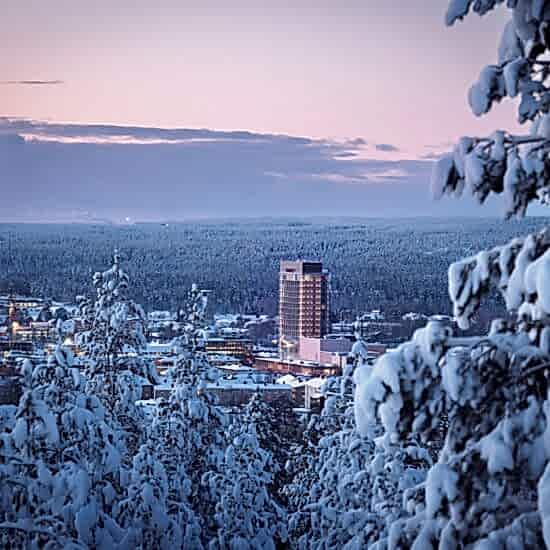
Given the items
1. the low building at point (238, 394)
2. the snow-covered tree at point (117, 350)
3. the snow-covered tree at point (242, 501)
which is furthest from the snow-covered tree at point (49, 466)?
the low building at point (238, 394)

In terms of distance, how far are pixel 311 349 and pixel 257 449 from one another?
207 feet

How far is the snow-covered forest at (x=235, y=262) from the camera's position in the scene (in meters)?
58.4

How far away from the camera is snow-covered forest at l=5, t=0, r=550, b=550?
187 inches

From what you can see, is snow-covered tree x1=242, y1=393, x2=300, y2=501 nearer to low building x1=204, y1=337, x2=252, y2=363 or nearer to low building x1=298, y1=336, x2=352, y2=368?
low building x1=298, y1=336, x2=352, y2=368

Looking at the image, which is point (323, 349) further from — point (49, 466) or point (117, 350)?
point (49, 466)

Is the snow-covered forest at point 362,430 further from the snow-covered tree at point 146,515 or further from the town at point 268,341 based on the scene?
the town at point 268,341

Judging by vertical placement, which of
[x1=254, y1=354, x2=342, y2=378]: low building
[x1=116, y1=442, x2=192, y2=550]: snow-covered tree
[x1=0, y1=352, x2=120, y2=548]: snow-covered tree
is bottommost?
[x1=254, y1=354, x2=342, y2=378]: low building

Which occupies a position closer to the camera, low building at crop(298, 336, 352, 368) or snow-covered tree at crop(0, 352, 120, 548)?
snow-covered tree at crop(0, 352, 120, 548)

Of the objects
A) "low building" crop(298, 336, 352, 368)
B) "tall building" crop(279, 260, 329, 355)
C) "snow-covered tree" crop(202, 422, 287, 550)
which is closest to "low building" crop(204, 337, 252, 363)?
"low building" crop(298, 336, 352, 368)

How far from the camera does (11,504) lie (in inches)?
427

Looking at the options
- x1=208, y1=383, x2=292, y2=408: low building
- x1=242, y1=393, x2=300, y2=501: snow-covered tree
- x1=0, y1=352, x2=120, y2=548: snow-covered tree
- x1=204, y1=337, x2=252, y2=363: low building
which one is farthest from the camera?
x1=204, y1=337, x2=252, y2=363: low building

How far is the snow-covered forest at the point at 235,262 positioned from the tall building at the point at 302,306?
3.34 meters

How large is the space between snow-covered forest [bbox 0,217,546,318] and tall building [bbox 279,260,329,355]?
3.34 m

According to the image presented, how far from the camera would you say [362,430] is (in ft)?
15.4
